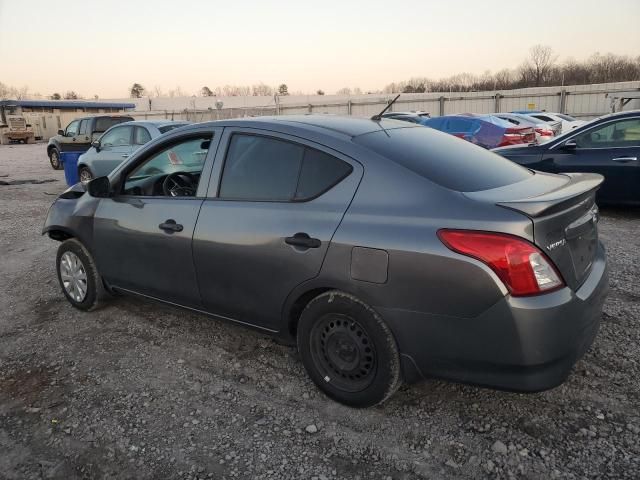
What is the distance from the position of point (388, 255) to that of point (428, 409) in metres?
1.00

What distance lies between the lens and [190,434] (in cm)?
274

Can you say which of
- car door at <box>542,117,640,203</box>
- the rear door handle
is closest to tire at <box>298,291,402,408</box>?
car door at <box>542,117,640,203</box>

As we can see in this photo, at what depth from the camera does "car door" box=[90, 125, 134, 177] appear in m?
10.3

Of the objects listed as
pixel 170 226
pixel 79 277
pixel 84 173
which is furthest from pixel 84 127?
pixel 170 226

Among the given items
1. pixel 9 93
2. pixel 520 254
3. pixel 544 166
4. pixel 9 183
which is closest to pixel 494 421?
pixel 520 254

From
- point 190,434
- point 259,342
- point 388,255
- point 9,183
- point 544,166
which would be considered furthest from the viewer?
point 9,183

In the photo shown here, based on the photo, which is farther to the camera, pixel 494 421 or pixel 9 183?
pixel 9 183

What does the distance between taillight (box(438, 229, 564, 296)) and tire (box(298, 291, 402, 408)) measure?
2.07ft

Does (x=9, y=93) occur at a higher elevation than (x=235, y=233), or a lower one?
higher

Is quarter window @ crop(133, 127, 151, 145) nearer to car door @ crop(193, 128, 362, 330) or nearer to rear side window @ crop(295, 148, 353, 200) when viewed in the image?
car door @ crop(193, 128, 362, 330)

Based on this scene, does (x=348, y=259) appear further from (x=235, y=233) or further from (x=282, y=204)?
(x=235, y=233)

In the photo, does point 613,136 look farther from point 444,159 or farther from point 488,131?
point 488,131

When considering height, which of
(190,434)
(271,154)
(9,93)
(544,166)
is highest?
(9,93)

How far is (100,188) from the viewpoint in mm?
3945
